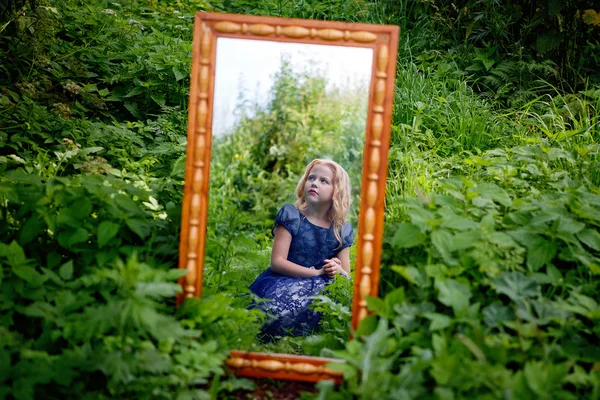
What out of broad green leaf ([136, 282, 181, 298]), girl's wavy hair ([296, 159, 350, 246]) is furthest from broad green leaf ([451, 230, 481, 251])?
broad green leaf ([136, 282, 181, 298])

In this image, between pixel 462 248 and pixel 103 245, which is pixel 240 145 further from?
pixel 462 248

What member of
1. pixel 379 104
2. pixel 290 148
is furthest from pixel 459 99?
pixel 379 104

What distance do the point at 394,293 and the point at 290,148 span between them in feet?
3.65

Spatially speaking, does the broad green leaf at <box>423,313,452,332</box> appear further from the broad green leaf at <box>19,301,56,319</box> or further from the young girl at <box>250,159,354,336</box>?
the broad green leaf at <box>19,301,56,319</box>

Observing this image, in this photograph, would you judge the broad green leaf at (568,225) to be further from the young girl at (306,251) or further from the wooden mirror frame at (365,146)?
the young girl at (306,251)

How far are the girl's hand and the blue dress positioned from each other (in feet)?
0.13

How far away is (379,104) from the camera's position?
Result: 2686 millimetres

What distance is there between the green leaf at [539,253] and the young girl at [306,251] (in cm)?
100

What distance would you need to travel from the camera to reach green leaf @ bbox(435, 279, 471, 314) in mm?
2479

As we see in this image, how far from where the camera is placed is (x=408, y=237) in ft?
8.91

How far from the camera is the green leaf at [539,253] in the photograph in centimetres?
267

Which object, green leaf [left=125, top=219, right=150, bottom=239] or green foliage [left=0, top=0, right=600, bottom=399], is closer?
green foliage [left=0, top=0, right=600, bottom=399]

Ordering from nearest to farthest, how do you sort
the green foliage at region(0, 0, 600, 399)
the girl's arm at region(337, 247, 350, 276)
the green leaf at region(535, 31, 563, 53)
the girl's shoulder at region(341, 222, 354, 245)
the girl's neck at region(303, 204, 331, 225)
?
the green foliage at region(0, 0, 600, 399)
the girl's shoulder at region(341, 222, 354, 245)
the girl's neck at region(303, 204, 331, 225)
the girl's arm at region(337, 247, 350, 276)
the green leaf at region(535, 31, 563, 53)

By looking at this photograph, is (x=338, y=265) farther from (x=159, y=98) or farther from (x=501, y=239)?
(x=159, y=98)
